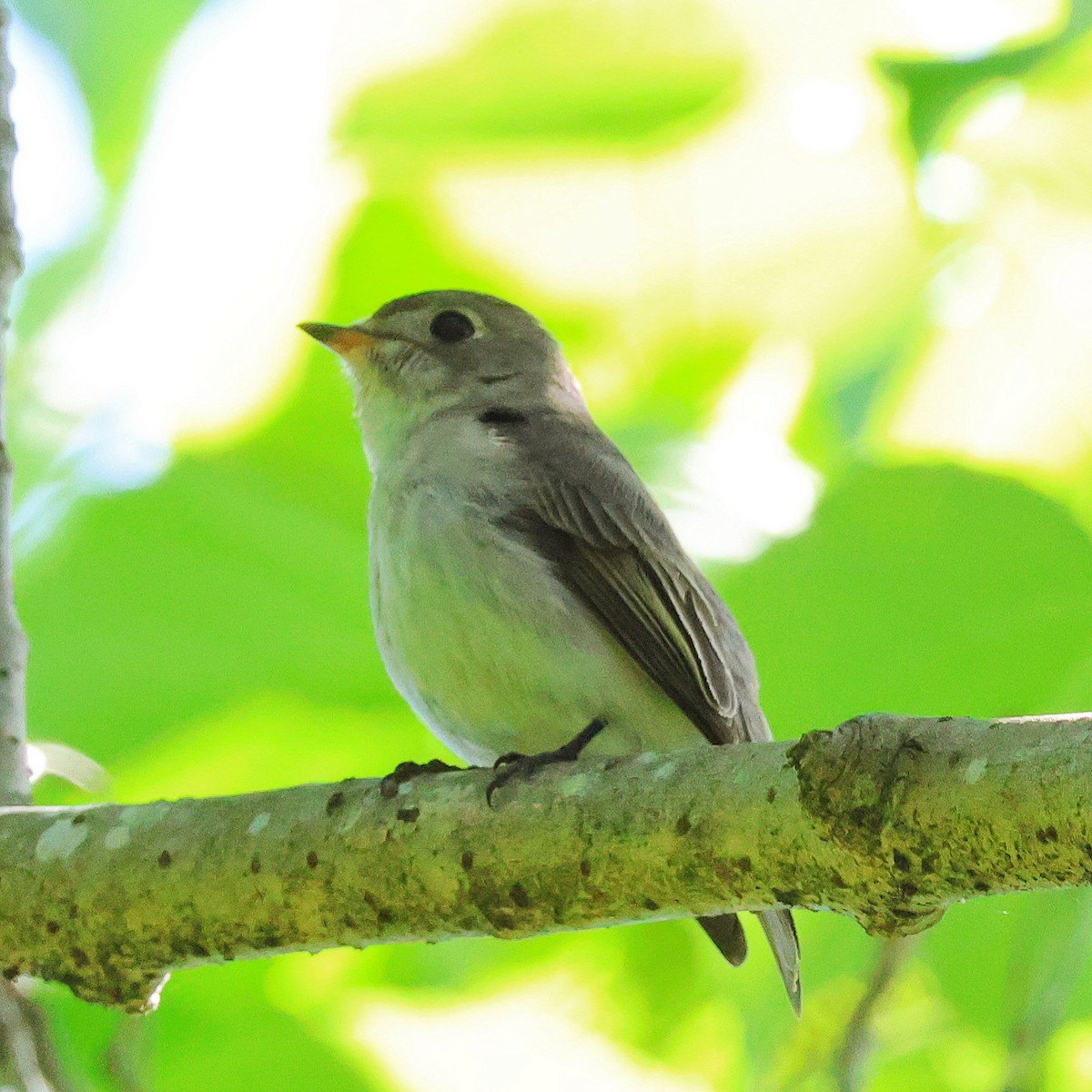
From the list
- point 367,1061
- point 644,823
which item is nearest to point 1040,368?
point 644,823

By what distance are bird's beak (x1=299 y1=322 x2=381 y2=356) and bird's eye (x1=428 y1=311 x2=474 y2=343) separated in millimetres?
252

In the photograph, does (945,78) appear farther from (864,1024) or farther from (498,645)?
(864,1024)

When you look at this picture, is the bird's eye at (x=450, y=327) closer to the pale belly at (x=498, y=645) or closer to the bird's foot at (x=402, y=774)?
the pale belly at (x=498, y=645)

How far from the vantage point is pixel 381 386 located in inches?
195

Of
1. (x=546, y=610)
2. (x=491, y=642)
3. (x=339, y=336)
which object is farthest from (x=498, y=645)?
(x=339, y=336)

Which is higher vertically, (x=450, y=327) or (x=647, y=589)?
(x=450, y=327)

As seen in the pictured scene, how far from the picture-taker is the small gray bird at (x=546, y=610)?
399cm

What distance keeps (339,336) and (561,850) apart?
236 cm

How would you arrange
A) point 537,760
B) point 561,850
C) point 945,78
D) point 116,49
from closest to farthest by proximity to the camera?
1. point 561,850
2. point 537,760
3. point 945,78
4. point 116,49

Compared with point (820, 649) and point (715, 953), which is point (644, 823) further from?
point (715, 953)

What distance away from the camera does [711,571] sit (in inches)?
182

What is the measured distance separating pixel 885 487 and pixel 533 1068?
2.02 meters

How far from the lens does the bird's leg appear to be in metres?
3.05

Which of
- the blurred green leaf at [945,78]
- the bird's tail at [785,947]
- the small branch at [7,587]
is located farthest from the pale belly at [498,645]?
the blurred green leaf at [945,78]
